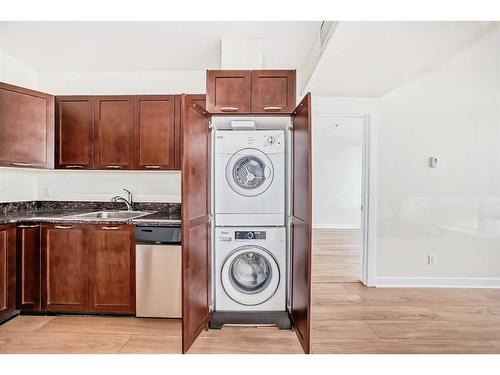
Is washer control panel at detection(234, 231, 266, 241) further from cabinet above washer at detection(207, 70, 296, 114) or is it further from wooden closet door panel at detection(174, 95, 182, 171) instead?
A: cabinet above washer at detection(207, 70, 296, 114)

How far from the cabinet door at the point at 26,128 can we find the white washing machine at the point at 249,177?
1799mm

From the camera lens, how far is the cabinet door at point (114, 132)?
11.0 ft

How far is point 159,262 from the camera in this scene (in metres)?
2.79

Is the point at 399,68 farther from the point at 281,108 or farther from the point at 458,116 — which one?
the point at 458,116

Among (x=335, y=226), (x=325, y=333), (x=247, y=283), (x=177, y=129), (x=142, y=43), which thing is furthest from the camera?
(x=335, y=226)

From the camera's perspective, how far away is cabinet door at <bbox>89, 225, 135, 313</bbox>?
2844mm

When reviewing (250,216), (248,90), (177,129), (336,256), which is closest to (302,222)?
(250,216)

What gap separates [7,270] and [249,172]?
225 cm

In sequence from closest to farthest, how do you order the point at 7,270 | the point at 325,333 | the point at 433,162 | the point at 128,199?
the point at 325,333
the point at 7,270
the point at 128,199
the point at 433,162

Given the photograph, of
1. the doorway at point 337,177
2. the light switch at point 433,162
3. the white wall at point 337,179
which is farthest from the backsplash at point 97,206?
the white wall at point 337,179

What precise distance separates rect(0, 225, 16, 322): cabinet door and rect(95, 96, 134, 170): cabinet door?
1.02m

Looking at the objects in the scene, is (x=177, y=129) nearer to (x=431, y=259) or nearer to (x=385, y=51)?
(x=385, y=51)

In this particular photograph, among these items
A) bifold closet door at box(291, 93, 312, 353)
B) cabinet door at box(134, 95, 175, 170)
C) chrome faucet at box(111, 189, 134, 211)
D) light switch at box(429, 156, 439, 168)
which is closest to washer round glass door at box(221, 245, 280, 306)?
bifold closet door at box(291, 93, 312, 353)

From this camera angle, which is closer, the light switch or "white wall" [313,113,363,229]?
the light switch
